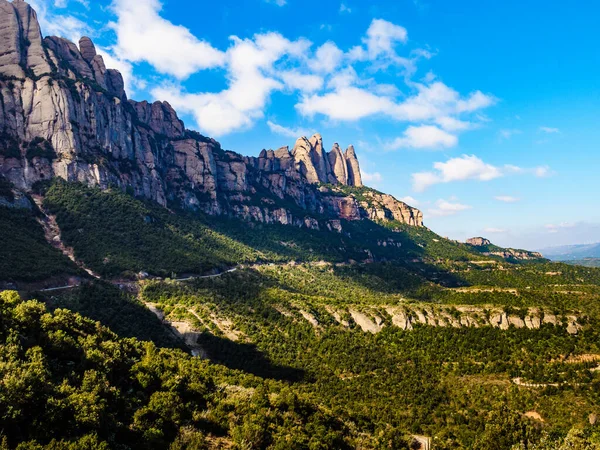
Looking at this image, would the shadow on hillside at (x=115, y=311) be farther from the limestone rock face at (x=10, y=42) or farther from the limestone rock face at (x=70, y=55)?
the limestone rock face at (x=70, y=55)

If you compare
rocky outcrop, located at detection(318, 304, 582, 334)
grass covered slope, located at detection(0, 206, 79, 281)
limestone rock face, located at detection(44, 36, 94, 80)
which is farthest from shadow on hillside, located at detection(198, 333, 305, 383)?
limestone rock face, located at detection(44, 36, 94, 80)

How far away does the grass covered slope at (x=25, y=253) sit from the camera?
76.2 m

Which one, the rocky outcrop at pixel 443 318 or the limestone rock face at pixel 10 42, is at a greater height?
the limestone rock face at pixel 10 42

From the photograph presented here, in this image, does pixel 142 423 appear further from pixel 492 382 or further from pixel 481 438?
pixel 492 382

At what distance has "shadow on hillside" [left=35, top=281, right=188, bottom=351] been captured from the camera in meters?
68.1

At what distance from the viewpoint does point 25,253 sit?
85062 millimetres

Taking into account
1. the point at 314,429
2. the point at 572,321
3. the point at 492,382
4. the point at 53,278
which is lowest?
the point at 492,382

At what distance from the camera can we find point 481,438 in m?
38.3

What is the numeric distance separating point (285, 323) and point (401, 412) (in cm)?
3831

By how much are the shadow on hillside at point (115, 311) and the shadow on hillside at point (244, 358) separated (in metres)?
5.37

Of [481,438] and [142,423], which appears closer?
[142,423]

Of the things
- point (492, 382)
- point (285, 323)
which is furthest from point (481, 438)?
point (285, 323)

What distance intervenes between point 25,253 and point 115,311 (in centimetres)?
3176

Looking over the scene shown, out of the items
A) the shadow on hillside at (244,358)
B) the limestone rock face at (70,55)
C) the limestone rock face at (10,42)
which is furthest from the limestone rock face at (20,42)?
the shadow on hillside at (244,358)
